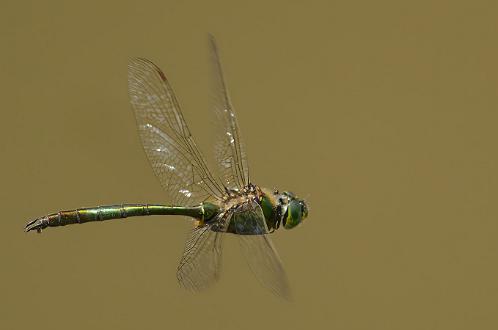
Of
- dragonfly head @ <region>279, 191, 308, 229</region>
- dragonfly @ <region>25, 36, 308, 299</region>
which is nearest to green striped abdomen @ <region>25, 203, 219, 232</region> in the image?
dragonfly @ <region>25, 36, 308, 299</region>

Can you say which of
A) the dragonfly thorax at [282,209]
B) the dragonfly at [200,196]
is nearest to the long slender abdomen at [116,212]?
the dragonfly at [200,196]

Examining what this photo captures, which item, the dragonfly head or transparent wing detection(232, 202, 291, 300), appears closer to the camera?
transparent wing detection(232, 202, 291, 300)

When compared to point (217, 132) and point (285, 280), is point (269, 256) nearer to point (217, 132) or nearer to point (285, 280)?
point (285, 280)

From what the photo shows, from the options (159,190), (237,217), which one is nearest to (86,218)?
(159,190)

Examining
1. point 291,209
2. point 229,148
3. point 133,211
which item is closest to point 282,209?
point 291,209

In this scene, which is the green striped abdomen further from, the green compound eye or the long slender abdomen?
the green compound eye

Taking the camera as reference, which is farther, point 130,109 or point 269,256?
point 130,109

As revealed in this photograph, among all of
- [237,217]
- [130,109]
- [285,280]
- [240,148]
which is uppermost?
[130,109]
